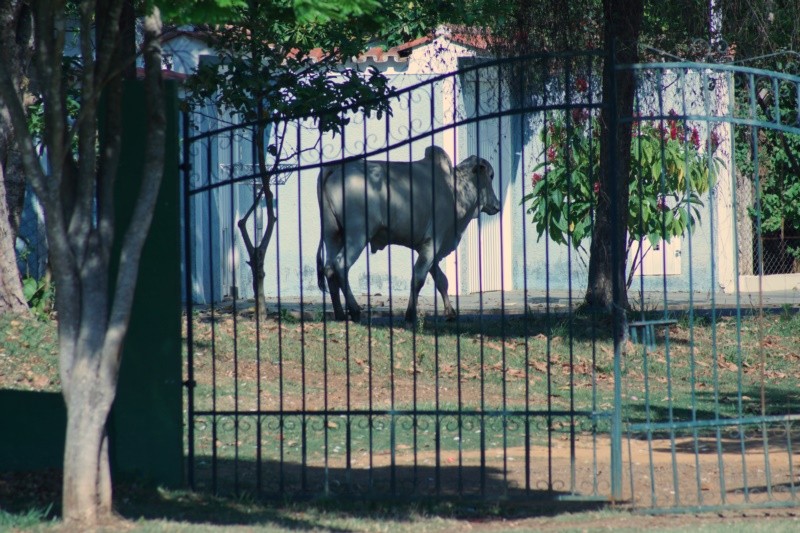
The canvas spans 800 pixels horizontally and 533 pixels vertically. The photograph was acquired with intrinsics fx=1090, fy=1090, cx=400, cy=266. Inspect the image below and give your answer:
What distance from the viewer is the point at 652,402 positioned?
10344 mm

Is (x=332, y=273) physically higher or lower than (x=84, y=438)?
higher

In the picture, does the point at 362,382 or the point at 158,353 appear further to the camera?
the point at 362,382

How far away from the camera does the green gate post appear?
6.44m

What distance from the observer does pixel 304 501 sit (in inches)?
258

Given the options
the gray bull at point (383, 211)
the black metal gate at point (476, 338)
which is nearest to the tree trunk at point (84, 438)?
the black metal gate at point (476, 338)

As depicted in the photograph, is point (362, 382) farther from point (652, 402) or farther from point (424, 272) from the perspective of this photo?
point (652, 402)

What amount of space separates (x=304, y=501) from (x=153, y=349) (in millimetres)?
1282

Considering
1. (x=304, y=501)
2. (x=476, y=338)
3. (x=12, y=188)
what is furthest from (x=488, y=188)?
(x=12, y=188)

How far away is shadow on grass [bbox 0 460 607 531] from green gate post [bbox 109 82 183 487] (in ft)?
0.69

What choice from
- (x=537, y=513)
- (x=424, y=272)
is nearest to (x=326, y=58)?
(x=424, y=272)

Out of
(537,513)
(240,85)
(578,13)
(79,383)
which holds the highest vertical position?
(578,13)

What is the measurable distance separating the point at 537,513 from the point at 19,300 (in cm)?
697

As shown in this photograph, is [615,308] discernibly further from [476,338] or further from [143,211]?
[476,338]

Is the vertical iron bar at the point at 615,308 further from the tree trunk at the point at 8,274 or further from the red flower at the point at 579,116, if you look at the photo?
the tree trunk at the point at 8,274
